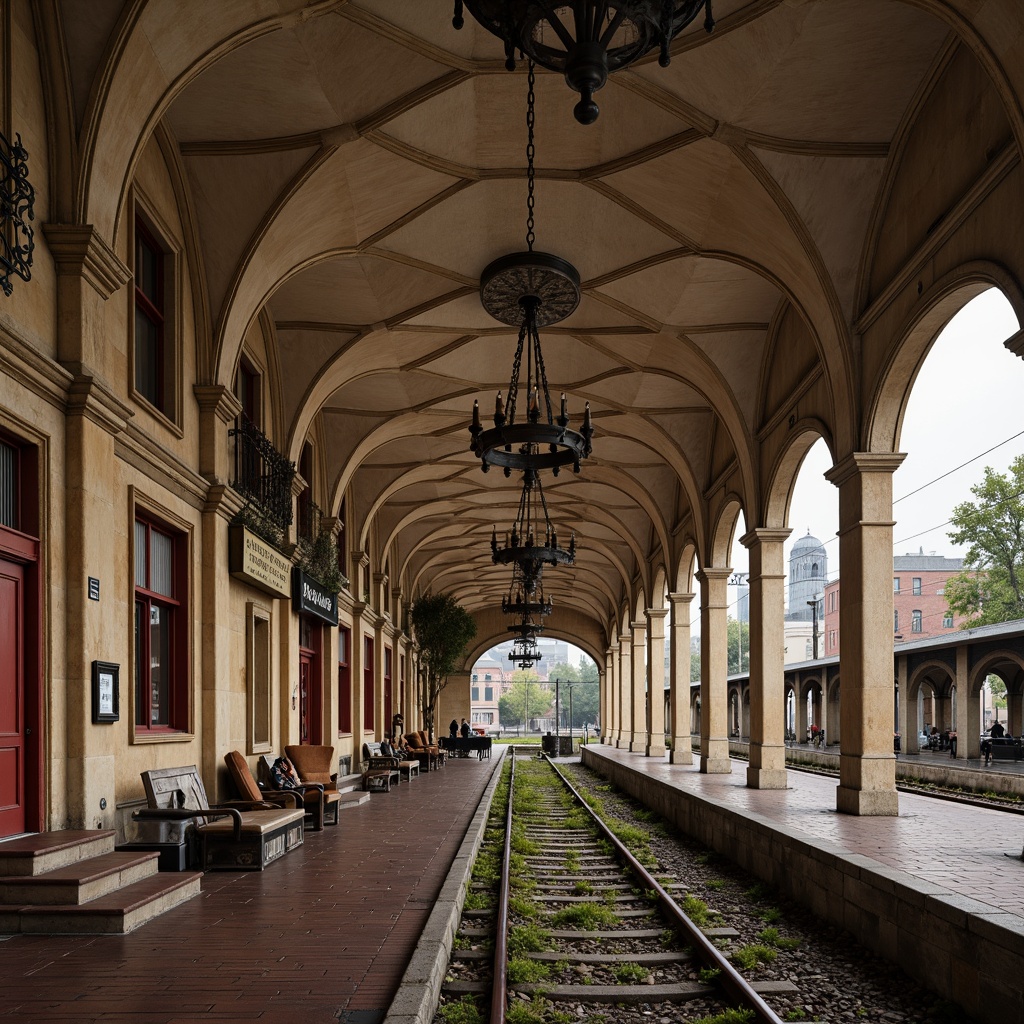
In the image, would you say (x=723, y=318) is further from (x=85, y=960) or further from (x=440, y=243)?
(x=85, y=960)

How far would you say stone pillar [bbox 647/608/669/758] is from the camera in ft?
87.2

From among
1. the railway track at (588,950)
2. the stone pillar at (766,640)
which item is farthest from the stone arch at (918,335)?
the railway track at (588,950)

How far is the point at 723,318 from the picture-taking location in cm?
1459

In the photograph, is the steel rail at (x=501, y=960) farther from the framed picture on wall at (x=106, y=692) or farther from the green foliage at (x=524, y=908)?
the framed picture on wall at (x=106, y=692)

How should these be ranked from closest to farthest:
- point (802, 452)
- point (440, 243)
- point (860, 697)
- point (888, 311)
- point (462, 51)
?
point (462, 51) < point (888, 311) < point (860, 697) < point (440, 243) < point (802, 452)

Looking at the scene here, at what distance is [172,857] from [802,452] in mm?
9894

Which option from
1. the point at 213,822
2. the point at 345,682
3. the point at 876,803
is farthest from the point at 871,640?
the point at 345,682

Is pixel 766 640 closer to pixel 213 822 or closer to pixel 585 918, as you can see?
pixel 585 918

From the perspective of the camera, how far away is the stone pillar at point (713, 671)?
59.8 ft

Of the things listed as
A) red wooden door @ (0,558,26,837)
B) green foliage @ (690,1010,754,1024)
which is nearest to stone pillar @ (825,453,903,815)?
green foliage @ (690,1010,754,1024)

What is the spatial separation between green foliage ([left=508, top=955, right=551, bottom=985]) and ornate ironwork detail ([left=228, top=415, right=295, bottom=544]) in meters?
6.86

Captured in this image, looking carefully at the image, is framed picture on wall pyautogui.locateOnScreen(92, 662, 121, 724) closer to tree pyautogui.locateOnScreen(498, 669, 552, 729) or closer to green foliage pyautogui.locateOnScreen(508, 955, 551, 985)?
green foliage pyautogui.locateOnScreen(508, 955, 551, 985)

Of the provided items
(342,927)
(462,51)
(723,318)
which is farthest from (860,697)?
(462,51)

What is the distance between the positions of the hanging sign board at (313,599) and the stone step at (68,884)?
7895 mm
